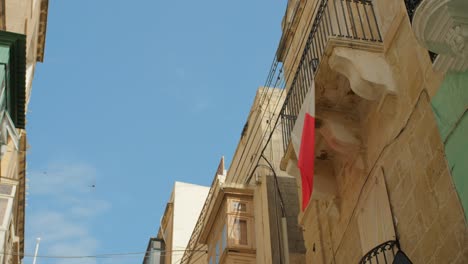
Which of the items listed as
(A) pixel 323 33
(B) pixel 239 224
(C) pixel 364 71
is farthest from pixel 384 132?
(B) pixel 239 224

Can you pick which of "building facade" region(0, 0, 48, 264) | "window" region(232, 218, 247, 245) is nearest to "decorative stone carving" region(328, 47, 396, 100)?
"building facade" region(0, 0, 48, 264)

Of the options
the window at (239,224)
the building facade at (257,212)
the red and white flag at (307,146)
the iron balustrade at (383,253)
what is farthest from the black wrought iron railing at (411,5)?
the window at (239,224)

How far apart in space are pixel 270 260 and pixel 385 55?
20.5 ft

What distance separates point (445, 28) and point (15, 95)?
857cm

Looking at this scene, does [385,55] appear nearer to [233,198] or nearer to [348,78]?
[348,78]

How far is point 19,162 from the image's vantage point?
15.8 m

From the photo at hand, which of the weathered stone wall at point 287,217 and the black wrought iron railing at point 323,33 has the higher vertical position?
the black wrought iron railing at point 323,33

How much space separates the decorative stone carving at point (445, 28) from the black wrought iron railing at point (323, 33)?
2.16 m

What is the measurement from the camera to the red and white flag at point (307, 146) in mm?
7145

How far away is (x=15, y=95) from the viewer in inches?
443

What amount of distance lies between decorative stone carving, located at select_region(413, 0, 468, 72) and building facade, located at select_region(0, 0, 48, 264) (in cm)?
727

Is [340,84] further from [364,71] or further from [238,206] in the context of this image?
[238,206]

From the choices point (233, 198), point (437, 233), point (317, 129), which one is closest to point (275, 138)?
point (233, 198)

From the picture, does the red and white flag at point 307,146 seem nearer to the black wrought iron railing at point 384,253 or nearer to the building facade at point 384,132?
the building facade at point 384,132
